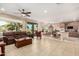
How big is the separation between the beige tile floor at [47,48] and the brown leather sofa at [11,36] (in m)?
0.14

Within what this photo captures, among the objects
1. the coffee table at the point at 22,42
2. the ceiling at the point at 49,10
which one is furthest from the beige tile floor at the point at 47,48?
the ceiling at the point at 49,10

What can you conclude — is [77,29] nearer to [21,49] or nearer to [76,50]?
[76,50]

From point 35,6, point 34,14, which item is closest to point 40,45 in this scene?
point 34,14

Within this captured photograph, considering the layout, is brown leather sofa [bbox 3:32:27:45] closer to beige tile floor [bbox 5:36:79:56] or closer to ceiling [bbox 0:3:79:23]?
beige tile floor [bbox 5:36:79:56]

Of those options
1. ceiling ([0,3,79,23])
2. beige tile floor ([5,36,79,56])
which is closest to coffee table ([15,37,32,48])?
beige tile floor ([5,36,79,56])

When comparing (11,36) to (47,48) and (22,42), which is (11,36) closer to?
(22,42)

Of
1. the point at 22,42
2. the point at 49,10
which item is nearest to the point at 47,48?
the point at 22,42

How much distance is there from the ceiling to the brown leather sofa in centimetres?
57

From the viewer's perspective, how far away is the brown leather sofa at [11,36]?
337cm

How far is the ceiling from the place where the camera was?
3.36 metres

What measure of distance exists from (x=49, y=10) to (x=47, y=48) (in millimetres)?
1076

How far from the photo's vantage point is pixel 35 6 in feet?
11.3

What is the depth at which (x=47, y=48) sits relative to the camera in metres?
3.49

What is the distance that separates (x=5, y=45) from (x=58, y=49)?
4.78 feet
